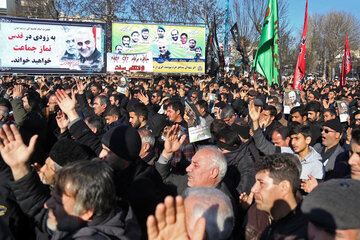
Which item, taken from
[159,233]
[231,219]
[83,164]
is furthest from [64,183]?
[231,219]

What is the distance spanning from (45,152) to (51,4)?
32.4m

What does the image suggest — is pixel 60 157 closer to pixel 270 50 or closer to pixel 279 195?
pixel 279 195

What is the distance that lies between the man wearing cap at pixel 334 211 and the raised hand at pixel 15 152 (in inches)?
69.1

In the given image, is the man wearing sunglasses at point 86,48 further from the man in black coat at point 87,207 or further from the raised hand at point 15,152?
the man in black coat at point 87,207

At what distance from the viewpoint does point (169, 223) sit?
1.70m

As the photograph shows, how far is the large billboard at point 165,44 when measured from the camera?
2298 cm

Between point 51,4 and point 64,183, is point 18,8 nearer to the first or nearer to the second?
point 51,4

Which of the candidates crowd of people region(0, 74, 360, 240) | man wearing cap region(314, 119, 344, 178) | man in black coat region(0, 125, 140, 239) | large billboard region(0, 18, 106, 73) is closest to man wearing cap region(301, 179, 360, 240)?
crowd of people region(0, 74, 360, 240)

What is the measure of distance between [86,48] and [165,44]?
5108 millimetres

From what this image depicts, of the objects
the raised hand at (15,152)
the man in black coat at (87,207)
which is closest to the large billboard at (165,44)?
the raised hand at (15,152)

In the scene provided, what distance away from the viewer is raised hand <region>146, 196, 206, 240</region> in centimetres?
167

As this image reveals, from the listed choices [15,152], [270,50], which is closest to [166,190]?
[15,152]

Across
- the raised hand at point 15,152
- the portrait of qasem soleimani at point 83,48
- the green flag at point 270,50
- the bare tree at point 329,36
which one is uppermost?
the bare tree at point 329,36

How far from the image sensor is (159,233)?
1.70m
